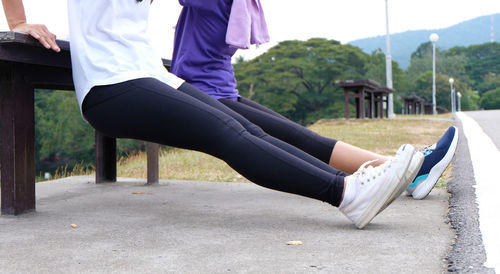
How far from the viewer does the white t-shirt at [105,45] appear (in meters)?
1.96

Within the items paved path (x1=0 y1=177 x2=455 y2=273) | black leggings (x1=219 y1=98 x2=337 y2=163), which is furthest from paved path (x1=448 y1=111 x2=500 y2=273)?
black leggings (x1=219 y1=98 x2=337 y2=163)

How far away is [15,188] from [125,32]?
949 mm

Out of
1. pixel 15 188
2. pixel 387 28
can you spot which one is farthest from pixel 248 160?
pixel 387 28

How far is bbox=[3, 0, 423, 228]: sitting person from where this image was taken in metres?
1.86

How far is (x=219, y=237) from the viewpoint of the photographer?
188 cm

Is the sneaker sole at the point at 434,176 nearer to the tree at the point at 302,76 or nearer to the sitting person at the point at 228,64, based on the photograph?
the sitting person at the point at 228,64

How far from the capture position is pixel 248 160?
1.86m

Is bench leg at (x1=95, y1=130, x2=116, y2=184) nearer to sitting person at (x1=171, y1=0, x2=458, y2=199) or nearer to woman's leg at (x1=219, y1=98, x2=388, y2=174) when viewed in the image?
sitting person at (x1=171, y1=0, x2=458, y2=199)

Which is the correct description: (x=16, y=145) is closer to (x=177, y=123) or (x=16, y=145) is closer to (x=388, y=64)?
(x=177, y=123)

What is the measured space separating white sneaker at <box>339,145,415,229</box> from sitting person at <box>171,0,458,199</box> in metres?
0.57

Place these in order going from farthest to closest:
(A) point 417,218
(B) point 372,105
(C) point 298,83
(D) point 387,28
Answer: (C) point 298,83 < (D) point 387,28 < (B) point 372,105 < (A) point 417,218

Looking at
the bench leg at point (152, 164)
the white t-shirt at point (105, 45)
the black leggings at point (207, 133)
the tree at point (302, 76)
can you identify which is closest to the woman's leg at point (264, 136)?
the black leggings at point (207, 133)

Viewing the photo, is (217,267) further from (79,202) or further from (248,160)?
(79,202)

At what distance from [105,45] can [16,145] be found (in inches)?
28.9
